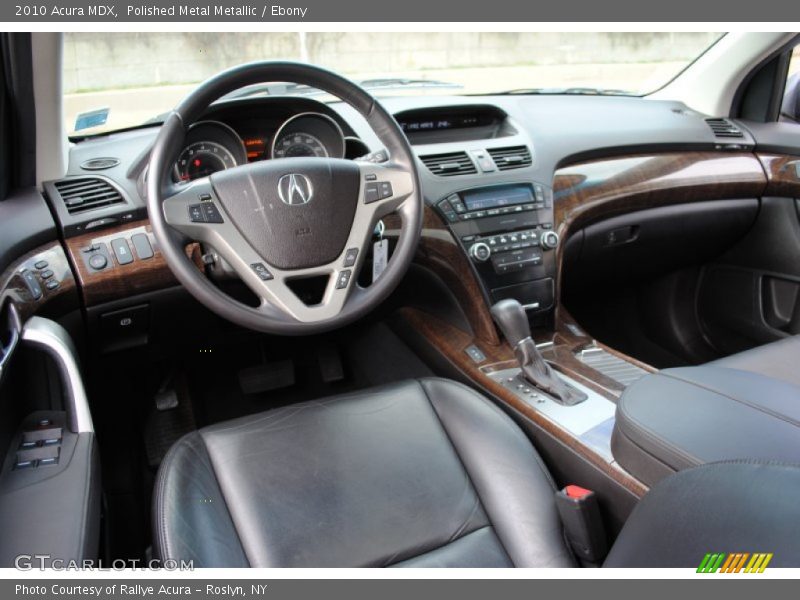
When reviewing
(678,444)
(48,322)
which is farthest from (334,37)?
(678,444)

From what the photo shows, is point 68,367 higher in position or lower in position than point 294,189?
lower

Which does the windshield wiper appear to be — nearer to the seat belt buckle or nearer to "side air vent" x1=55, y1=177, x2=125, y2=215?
"side air vent" x1=55, y1=177, x2=125, y2=215

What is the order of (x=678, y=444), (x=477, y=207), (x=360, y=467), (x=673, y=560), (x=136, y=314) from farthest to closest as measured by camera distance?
(x=477, y=207), (x=136, y=314), (x=360, y=467), (x=678, y=444), (x=673, y=560)

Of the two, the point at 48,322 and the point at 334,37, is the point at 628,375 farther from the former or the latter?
the point at 48,322

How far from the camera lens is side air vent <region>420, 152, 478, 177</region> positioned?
203cm

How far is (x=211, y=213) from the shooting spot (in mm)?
1434

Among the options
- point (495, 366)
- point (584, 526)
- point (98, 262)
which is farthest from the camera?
point (495, 366)

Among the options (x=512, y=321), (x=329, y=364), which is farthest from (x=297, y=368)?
(x=512, y=321)

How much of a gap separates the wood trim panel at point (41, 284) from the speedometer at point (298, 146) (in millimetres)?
563

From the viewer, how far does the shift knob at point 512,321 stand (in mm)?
1812

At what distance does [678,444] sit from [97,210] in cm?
135

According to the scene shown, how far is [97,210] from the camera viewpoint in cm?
164

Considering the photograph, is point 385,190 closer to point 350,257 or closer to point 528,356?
point 350,257

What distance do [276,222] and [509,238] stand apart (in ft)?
2.69
